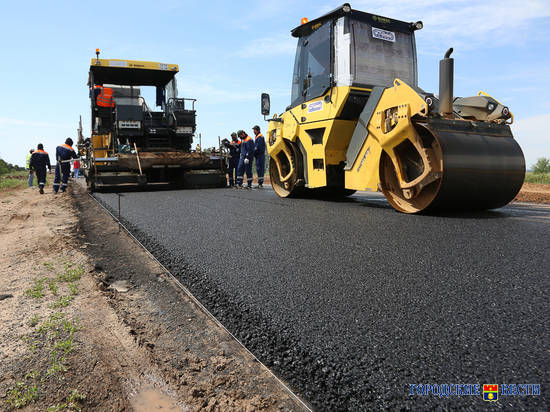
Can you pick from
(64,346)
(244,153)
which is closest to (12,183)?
(244,153)

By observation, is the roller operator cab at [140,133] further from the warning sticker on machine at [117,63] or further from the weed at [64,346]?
the weed at [64,346]

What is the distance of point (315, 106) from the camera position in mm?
6211

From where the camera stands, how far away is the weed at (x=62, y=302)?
218 cm

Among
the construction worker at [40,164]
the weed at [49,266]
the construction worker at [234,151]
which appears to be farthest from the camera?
the construction worker at [234,151]

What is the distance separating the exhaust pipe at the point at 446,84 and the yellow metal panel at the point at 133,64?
7881mm

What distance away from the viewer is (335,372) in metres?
1.39

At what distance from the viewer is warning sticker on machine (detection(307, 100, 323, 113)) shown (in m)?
6.08

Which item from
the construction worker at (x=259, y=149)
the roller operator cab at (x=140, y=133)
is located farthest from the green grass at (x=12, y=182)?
the construction worker at (x=259, y=149)

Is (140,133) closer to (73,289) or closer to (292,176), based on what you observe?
(292,176)

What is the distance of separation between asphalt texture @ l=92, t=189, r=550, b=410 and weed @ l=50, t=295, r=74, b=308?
0.65 m

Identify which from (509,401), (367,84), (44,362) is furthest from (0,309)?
(367,84)

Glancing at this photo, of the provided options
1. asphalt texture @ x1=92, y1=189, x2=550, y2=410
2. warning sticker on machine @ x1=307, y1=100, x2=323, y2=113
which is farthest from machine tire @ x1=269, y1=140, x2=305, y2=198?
asphalt texture @ x1=92, y1=189, x2=550, y2=410

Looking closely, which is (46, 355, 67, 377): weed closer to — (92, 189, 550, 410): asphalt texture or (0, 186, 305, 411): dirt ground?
(0, 186, 305, 411): dirt ground

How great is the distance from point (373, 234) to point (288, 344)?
2141mm
